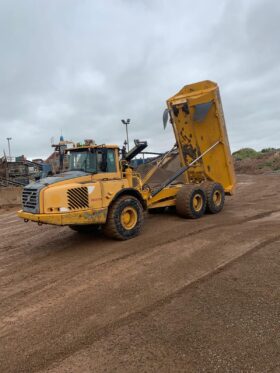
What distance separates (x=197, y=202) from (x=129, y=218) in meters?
2.62

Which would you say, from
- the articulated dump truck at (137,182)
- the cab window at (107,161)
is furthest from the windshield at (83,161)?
the cab window at (107,161)

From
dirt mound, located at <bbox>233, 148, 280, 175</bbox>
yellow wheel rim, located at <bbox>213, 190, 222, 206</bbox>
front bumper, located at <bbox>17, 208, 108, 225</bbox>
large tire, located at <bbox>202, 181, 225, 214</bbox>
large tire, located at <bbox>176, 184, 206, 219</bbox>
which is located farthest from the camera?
dirt mound, located at <bbox>233, 148, 280, 175</bbox>

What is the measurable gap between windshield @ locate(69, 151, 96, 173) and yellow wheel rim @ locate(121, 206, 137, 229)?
1110 millimetres

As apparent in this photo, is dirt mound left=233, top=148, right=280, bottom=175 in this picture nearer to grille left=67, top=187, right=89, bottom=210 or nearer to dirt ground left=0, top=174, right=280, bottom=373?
dirt ground left=0, top=174, right=280, bottom=373

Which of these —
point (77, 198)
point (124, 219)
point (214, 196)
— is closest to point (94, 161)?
point (77, 198)

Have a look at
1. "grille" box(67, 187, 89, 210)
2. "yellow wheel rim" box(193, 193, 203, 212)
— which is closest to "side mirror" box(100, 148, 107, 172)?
"grille" box(67, 187, 89, 210)

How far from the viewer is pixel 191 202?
364 inches

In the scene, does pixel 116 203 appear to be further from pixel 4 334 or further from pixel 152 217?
pixel 4 334

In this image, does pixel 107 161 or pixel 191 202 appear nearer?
pixel 107 161

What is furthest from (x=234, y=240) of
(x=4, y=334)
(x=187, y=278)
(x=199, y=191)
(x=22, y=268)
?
(x=4, y=334)

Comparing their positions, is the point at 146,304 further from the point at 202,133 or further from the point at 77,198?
the point at 202,133

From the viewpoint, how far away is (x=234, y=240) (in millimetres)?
6742

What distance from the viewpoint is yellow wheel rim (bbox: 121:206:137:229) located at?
757 cm

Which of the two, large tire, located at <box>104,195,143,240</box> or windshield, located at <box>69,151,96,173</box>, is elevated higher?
windshield, located at <box>69,151,96,173</box>
